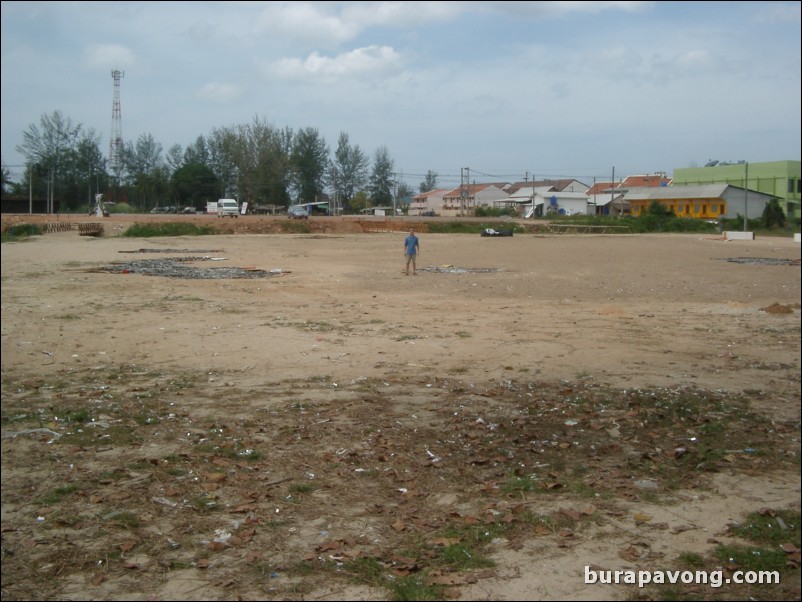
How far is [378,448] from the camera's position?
6.12 meters

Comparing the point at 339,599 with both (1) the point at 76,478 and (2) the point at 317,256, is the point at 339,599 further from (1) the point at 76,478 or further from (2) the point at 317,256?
→ (2) the point at 317,256

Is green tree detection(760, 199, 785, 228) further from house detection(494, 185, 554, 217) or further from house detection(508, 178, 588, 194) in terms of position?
house detection(494, 185, 554, 217)

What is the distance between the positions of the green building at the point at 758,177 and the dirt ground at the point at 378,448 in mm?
1897

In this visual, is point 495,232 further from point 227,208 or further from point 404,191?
point 404,191

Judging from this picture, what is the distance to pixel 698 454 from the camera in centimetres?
583

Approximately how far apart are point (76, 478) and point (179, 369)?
3557 millimetres

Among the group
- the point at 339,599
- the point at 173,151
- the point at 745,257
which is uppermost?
the point at 173,151

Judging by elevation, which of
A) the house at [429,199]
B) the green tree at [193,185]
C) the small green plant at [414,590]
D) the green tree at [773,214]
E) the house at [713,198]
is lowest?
the small green plant at [414,590]

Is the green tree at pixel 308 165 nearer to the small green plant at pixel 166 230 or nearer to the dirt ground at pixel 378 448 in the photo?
the small green plant at pixel 166 230

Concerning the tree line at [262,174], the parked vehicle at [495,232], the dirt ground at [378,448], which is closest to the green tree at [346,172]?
the tree line at [262,174]

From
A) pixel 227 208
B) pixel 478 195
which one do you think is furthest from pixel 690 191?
pixel 478 195

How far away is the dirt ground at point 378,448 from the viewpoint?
4266 mm

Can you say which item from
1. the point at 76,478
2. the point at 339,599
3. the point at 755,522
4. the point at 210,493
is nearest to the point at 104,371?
the point at 76,478

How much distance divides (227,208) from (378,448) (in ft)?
186
